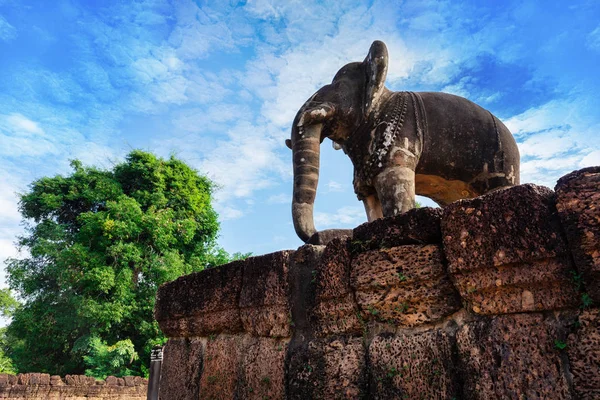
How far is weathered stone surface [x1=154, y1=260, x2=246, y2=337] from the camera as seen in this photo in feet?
9.88

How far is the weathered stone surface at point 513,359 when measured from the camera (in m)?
1.65

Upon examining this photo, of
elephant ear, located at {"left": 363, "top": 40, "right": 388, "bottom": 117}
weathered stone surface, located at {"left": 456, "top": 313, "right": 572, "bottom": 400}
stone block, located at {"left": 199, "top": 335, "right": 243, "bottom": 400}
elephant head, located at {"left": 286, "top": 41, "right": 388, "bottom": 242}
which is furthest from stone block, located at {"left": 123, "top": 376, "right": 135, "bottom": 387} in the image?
weathered stone surface, located at {"left": 456, "top": 313, "right": 572, "bottom": 400}

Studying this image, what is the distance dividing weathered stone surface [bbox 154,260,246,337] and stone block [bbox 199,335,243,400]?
86mm

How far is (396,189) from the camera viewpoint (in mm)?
3295

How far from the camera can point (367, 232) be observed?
7.76 feet

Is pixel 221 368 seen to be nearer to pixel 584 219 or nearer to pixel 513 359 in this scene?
pixel 513 359

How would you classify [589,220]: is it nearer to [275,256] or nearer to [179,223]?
[275,256]

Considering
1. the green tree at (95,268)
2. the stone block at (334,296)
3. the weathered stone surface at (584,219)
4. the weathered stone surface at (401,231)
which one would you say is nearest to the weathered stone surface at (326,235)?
the stone block at (334,296)

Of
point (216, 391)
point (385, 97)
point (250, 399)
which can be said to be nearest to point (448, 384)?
point (250, 399)

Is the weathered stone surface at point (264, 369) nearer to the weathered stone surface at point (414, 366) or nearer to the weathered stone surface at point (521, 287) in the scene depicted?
the weathered stone surface at point (414, 366)

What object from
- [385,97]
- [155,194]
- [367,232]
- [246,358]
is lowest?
[246,358]

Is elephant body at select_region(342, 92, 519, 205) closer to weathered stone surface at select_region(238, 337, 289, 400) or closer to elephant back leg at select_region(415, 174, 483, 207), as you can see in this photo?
elephant back leg at select_region(415, 174, 483, 207)

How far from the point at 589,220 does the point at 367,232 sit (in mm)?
1029

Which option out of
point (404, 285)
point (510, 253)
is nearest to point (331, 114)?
point (404, 285)
